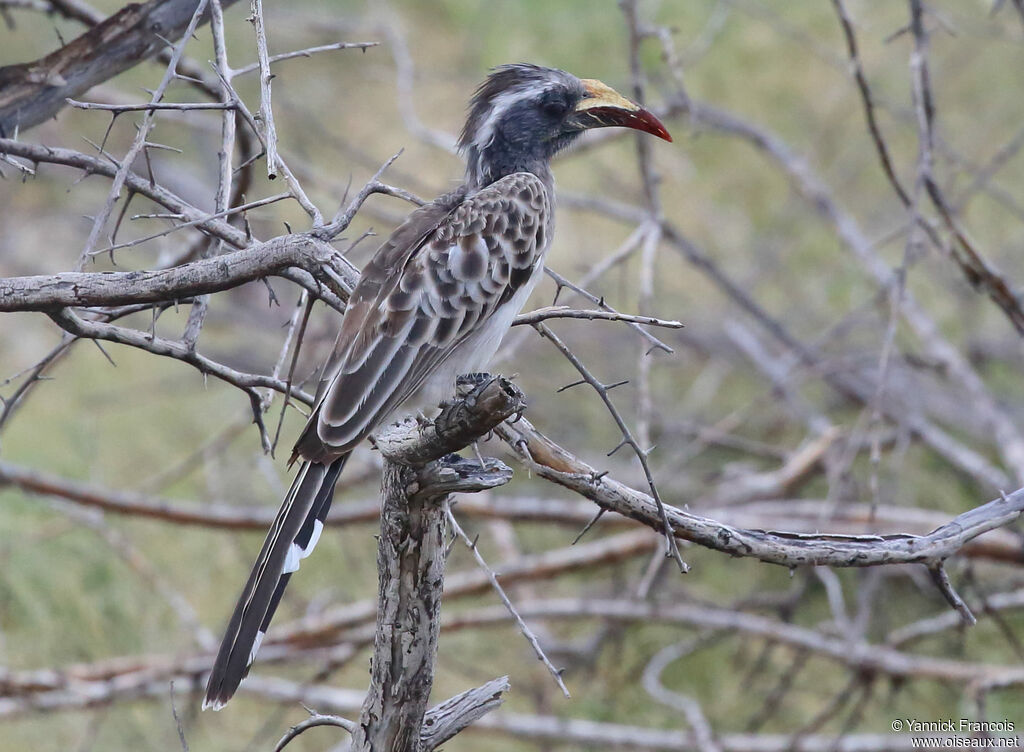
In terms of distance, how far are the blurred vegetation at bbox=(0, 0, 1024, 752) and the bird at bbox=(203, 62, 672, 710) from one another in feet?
2.21

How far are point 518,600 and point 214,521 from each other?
51.5 inches

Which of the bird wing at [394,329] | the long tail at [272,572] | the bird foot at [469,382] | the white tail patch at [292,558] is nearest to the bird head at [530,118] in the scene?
the bird wing at [394,329]

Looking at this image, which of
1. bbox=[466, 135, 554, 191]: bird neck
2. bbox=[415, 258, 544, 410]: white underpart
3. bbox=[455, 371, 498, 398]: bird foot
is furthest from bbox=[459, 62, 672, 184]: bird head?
bbox=[455, 371, 498, 398]: bird foot

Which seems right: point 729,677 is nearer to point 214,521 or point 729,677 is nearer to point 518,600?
point 518,600

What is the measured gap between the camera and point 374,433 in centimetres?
216

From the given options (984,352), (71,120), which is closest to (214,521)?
(984,352)

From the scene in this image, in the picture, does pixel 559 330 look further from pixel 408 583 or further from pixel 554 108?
pixel 408 583

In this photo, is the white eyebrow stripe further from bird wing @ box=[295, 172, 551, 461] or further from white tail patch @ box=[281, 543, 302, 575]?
white tail patch @ box=[281, 543, 302, 575]

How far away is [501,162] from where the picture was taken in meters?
2.95

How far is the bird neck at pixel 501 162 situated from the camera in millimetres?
2939

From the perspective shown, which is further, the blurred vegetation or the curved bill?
the blurred vegetation

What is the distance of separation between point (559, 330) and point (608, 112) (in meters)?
3.32

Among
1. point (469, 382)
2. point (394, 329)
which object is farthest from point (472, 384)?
point (394, 329)

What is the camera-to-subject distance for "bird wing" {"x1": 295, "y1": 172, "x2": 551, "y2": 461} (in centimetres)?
211
